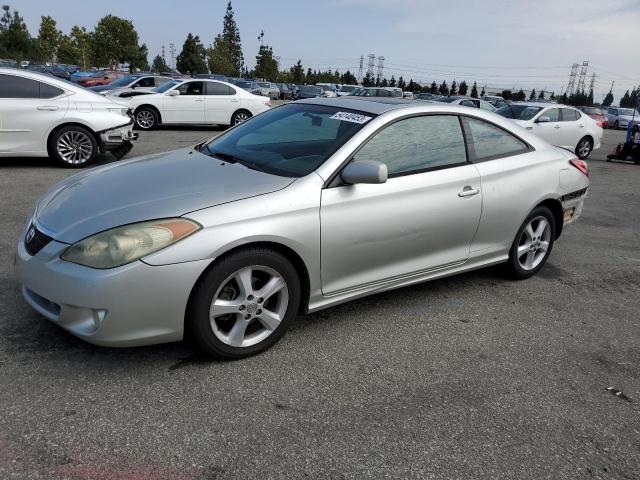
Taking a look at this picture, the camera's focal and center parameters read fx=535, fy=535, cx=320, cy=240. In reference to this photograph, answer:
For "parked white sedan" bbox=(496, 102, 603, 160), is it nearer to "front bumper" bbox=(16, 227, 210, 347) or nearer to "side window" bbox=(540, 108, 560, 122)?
"side window" bbox=(540, 108, 560, 122)

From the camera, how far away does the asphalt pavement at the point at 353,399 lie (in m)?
2.31

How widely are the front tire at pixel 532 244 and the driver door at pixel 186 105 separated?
12.0 metres

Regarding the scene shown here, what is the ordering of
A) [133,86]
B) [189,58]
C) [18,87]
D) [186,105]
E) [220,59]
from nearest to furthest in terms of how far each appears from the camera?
1. [18,87]
2. [186,105]
3. [133,86]
4. [189,58]
5. [220,59]

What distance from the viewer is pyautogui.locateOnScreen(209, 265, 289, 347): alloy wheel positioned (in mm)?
2945

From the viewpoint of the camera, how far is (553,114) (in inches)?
544

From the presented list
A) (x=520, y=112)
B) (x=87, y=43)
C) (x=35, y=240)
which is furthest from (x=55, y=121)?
(x=87, y=43)

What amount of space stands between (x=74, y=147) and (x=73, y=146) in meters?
0.02

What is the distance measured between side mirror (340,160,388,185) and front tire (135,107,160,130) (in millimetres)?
12524

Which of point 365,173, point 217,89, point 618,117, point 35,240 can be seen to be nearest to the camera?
point 35,240

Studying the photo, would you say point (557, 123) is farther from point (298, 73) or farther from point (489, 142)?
point (298, 73)

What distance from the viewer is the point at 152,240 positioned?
2.72 metres

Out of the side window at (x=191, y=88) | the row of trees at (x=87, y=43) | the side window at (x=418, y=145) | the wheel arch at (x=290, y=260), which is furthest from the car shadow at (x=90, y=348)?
the row of trees at (x=87, y=43)

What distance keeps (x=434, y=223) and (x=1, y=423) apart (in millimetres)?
2747

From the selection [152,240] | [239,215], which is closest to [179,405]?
[152,240]
